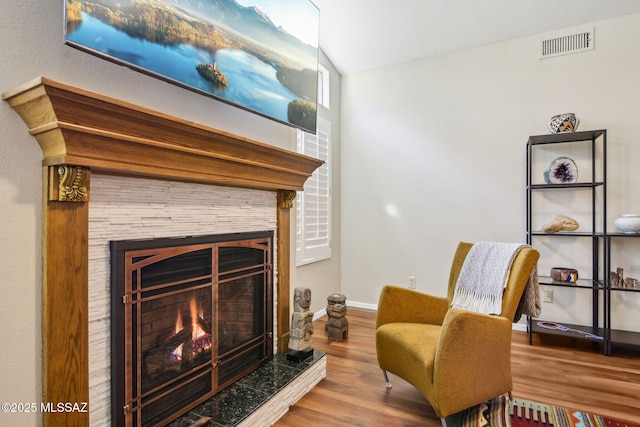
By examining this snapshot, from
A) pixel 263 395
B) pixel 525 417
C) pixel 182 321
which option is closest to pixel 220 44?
pixel 182 321

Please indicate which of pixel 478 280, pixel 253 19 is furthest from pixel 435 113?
pixel 253 19

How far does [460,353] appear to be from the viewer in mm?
1688

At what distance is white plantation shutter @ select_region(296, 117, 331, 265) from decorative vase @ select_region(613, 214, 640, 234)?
260 cm

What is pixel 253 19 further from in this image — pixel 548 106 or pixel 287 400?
pixel 548 106

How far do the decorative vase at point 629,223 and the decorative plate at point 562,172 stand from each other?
1.57 ft

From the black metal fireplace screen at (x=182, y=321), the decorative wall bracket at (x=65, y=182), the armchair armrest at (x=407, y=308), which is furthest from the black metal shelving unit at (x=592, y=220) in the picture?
the decorative wall bracket at (x=65, y=182)

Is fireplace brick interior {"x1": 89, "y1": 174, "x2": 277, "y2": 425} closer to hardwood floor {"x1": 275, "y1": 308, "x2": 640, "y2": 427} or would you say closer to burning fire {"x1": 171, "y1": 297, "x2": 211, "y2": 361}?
burning fire {"x1": 171, "y1": 297, "x2": 211, "y2": 361}

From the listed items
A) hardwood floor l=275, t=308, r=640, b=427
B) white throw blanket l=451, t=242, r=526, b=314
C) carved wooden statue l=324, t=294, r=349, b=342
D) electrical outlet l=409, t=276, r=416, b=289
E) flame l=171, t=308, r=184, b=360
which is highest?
white throw blanket l=451, t=242, r=526, b=314

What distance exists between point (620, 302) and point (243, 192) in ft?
11.1

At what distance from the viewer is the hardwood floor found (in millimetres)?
1916

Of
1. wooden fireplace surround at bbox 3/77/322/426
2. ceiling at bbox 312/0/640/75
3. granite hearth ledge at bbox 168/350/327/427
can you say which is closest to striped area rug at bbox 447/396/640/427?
granite hearth ledge at bbox 168/350/327/427

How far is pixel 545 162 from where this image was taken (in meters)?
3.18

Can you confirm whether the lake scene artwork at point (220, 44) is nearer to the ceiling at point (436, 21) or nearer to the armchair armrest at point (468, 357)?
the ceiling at point (436, 21)

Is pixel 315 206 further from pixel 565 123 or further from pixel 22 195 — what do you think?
pixel 22 195
